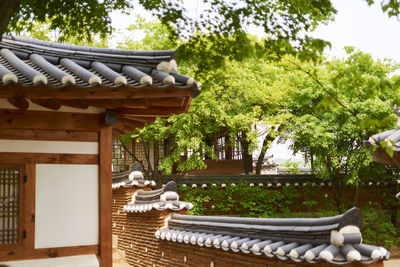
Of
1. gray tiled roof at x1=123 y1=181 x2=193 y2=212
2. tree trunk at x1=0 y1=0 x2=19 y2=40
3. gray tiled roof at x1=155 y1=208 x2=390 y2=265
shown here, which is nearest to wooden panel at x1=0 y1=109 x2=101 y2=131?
tree trunk at x1=0 y1=0 x2=19 y2=40

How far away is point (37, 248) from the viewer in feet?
18.2

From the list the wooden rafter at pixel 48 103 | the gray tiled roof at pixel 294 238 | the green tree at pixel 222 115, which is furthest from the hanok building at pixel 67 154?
the green tree at pixel 222 115

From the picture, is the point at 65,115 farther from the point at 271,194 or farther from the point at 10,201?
the point at 271,194

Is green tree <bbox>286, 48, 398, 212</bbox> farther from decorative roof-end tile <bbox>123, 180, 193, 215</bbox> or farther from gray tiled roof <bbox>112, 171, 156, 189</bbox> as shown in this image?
decorative roof-end tile <bbox>123, 180, 193, 215</bbox>

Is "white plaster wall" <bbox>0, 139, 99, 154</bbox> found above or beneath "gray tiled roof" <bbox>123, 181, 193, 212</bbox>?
above

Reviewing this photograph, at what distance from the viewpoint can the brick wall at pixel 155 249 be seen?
8109 millimetres

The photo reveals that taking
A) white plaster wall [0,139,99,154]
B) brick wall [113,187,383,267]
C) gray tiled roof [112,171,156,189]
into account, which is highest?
white plaster wall [0,139,99,154]

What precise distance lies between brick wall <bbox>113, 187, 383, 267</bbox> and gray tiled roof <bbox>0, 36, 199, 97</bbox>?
3.34 m

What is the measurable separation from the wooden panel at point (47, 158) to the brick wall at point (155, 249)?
3279mm

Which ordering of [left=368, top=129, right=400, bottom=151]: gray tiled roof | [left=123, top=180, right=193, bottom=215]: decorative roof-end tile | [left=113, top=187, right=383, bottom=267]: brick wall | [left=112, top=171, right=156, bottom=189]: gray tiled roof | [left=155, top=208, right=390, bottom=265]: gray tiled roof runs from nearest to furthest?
1. [left=155, top=208, right=390, bottom=265]: gray tiled roof
2. [left=113, top=187, right=383, bottom=267]: brick wall
3. [left=368, top=129, right=400, bottom=151]: gray tiled roof
4. [left=123, top=180, right=193, bottom=215]: decorative roof-end tile
5. [left=112, top=171, right=156, bottom=189]: gray tiled roof

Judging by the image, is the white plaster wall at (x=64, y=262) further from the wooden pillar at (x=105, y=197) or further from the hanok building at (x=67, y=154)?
the wooden pillar at (x=105, y=197)

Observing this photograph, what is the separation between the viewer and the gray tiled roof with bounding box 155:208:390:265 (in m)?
5.90

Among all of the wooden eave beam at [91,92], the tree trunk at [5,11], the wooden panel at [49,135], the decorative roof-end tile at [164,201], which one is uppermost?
the tree trunk at [5,11]

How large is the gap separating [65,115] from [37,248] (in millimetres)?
1643
